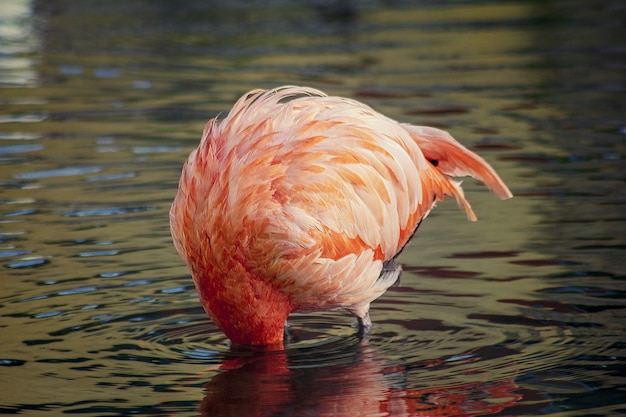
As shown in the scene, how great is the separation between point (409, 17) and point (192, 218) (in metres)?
11.6

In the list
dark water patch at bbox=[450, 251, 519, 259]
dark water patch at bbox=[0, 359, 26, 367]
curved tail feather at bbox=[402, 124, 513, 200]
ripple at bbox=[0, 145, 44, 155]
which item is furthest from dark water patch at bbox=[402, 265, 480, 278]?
ripple at bbox=[0, 145, 44, 155]

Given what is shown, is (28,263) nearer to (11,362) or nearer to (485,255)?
(11,362)

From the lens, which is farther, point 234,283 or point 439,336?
point 439,336

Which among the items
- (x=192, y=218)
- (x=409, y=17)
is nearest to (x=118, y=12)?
(x=409, y=17)

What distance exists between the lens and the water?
4.67m

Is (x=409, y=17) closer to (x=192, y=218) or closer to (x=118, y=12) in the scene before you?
(x=118, y=12)

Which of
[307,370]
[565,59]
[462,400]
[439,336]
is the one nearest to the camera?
[462,400]

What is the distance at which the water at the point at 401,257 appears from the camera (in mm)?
4668

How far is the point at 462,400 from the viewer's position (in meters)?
4.45

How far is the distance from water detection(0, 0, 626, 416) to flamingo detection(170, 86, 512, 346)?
24 centimetres

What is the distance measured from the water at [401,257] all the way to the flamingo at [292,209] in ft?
0.78

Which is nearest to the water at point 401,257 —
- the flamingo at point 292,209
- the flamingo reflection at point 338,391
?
the flamingo reflection at point 338,391

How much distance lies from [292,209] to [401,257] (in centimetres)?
175

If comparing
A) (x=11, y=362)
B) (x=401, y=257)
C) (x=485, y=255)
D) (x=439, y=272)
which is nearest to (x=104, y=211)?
(x=401, y=257)
